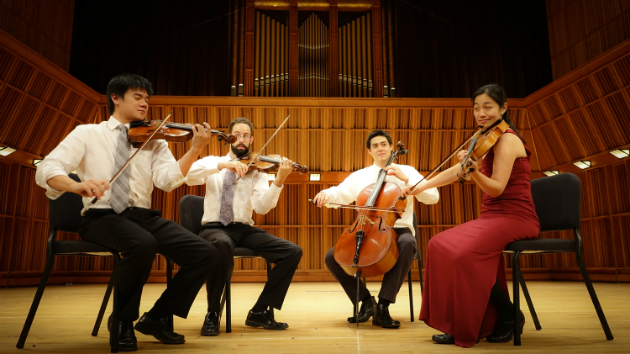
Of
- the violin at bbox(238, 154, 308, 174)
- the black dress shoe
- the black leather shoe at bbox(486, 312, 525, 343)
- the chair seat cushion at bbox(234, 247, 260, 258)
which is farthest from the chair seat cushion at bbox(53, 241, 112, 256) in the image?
the black leather shoe at bbox(486, 312, 525, 343)

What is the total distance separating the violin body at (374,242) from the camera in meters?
2.65

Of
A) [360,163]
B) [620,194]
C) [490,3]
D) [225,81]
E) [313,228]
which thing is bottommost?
[313,228]

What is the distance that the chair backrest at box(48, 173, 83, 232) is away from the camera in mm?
2252

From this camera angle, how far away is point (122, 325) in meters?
2.01

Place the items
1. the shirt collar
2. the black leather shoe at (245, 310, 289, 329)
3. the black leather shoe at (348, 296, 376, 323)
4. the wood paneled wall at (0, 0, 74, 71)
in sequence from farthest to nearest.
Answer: the wood paneled wall at (0, 0, 74, 71) < the black leather shoe at (348, 296, 376, 323) < the black leather shoe at (245, 310, 289, 329) < the shirt collar

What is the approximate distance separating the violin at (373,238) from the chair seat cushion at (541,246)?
0.71 m

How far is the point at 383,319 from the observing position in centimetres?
267

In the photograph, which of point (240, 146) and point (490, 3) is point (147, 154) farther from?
point (490, 3)

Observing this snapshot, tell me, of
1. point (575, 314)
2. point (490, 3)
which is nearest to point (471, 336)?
point (575, 314)

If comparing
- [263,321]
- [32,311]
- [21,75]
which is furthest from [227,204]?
[21,75]

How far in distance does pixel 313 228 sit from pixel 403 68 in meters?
3.05

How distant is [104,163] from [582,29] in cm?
677

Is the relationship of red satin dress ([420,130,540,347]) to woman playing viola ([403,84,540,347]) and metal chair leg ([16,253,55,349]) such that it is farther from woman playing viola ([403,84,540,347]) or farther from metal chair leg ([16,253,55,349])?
metal chair leg ([16,253,55,349])

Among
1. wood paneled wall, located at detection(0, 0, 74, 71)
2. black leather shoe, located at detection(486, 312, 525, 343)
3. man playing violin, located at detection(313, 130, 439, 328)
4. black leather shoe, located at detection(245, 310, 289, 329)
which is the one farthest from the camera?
wood paneled wall, located at detection(0, 0, 74, 71)
